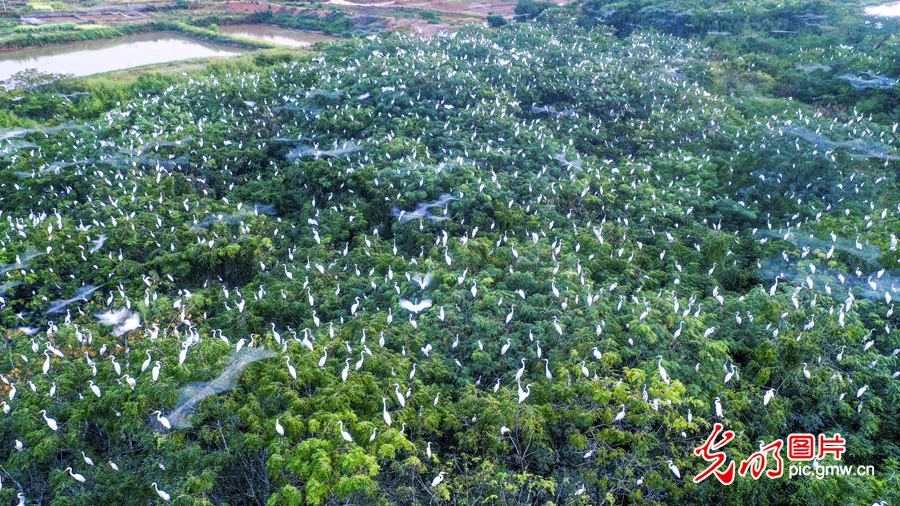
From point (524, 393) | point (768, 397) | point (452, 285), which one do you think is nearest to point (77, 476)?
point (524, 393)

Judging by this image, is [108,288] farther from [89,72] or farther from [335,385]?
[89,72]

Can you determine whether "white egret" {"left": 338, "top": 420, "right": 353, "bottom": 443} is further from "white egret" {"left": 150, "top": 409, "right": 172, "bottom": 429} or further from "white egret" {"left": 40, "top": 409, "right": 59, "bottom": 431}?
"white egret" {"left": 40, "top": 409, "right": 59, "bottom": 431}

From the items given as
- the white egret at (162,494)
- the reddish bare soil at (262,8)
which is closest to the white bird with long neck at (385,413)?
the white egret at (162,494)

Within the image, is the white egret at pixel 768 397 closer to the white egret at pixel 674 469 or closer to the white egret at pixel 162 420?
the white egret at pixel 674 469

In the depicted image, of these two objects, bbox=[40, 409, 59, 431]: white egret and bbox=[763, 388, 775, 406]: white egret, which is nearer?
bbox=[40, 409, 59, 431]: white egret

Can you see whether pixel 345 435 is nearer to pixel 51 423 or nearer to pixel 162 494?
pixel 162 494

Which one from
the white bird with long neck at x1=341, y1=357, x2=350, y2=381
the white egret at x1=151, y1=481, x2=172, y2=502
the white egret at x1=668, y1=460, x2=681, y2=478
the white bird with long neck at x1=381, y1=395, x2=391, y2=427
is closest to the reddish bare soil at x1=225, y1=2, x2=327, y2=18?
the white bird with long neck at x1=341, y1=357, x2=350, y2=381
